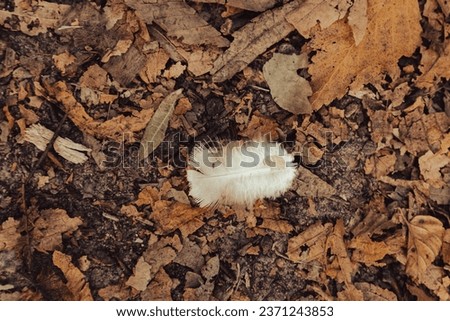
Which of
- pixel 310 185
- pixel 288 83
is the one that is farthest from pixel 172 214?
pixel 288 83

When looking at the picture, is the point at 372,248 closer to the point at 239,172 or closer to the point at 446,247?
the point at 446,247

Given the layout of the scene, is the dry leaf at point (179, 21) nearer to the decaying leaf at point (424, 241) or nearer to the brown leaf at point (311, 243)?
the brown leaf at point (311, 243)

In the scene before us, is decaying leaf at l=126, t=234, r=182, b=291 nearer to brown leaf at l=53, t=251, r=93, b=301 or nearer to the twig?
brown leaf at l=53, t=251, r=93, b=301

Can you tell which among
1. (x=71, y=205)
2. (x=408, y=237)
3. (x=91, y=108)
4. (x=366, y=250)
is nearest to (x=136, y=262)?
(x=71, y=205)

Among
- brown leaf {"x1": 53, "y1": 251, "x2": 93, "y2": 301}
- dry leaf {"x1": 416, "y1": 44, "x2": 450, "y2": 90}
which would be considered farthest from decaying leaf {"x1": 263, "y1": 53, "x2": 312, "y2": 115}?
brown leaf {"x1": 53, "y1": 251, "x2": 93, "y2": 301}

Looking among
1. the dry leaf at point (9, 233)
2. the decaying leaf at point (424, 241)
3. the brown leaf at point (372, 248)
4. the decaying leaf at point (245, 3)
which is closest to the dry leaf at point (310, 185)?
the brown leaf at point (372, 248)

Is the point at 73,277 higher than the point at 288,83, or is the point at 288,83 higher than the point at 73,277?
the point at 288,83
